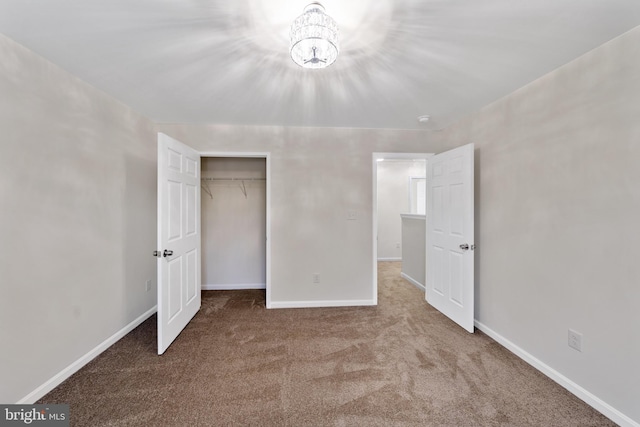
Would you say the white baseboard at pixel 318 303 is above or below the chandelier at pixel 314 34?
below

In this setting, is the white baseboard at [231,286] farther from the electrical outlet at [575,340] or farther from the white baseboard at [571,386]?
the electrical outlet at [575,340]

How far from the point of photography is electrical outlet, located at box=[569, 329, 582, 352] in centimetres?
176

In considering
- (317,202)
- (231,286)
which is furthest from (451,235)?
(231,286)

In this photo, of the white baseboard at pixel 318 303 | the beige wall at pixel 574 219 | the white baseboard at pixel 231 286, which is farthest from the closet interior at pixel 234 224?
the beige wall at pixel 574 219

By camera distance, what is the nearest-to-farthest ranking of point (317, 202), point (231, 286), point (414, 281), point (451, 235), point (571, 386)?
1. point (571, 386)
2. point (451, 235)
3. point (317, 202)
4. point (231, 286)
5. point (414, 281)

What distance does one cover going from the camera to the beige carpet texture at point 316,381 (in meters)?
1.58

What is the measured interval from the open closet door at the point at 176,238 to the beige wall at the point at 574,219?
3102mm

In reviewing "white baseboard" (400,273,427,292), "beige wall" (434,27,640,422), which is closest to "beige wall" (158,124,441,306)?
"white baseboard" (400,273,427,292)

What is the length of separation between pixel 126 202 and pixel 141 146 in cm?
66

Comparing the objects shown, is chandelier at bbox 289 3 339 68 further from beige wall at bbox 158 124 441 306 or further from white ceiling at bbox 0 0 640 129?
beige wall at bbox 158 124 441 306

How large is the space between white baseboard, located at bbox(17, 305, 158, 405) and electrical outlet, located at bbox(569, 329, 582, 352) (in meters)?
3.66

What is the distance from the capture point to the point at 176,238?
8.30ft

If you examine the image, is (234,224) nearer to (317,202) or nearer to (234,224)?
(234,224)

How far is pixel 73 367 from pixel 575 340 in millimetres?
3683
